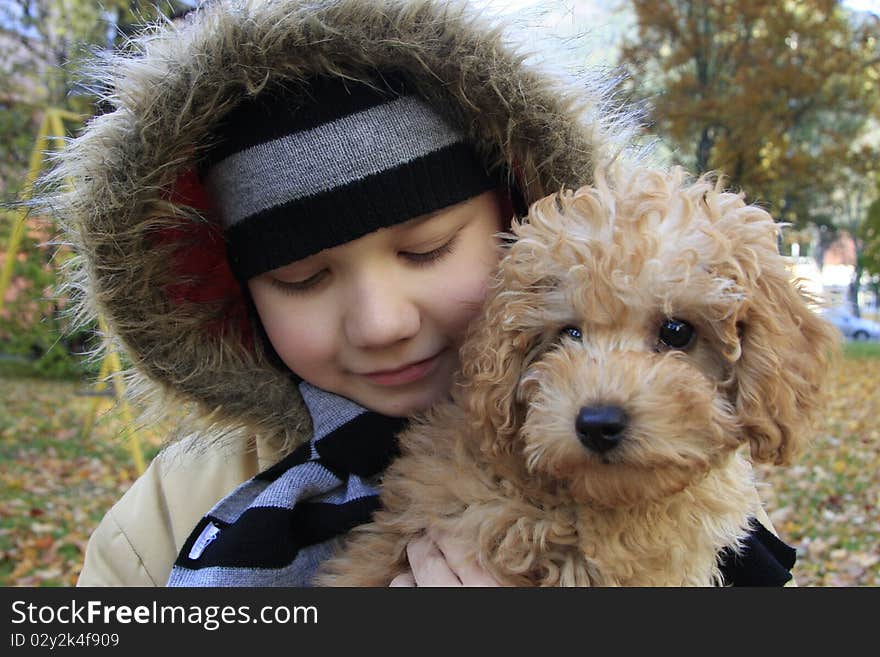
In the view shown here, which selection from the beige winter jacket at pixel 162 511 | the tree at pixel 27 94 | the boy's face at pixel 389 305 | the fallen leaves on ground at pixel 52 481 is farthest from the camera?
the tree at pixel 27 94

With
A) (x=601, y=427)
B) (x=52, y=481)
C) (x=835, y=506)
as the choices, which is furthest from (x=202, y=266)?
(x=835, y=506)

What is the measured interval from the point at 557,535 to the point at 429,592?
351 millimetres

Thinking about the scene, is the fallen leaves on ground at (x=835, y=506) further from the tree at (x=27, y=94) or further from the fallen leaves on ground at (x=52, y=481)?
the tree at (x=27, y=94)

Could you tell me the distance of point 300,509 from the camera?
2316mm

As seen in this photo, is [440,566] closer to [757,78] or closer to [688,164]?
[688,164]

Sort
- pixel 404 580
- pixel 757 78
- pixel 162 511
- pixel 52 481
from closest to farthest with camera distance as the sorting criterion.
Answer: pixel 404 580 < pixel 162 511 < pixel 52 481 < pixel 757 78

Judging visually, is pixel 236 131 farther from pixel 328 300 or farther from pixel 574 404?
pixel 574 404

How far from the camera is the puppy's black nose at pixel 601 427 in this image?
169cm

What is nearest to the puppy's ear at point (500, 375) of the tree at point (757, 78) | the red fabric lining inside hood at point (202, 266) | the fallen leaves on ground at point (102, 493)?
the red fabric lining inside hood at point (202, 266)

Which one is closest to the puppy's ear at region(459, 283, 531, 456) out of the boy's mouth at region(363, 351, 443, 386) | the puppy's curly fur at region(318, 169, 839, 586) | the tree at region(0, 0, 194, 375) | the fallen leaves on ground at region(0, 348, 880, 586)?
the puppy's curly fur at region(318, 169, 839, 586)

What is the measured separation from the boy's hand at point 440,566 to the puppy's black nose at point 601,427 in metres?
0.49

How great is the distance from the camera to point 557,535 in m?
1.92

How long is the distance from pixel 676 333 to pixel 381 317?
77 centimetres

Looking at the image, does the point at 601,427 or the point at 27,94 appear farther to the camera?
the point at 27,94
